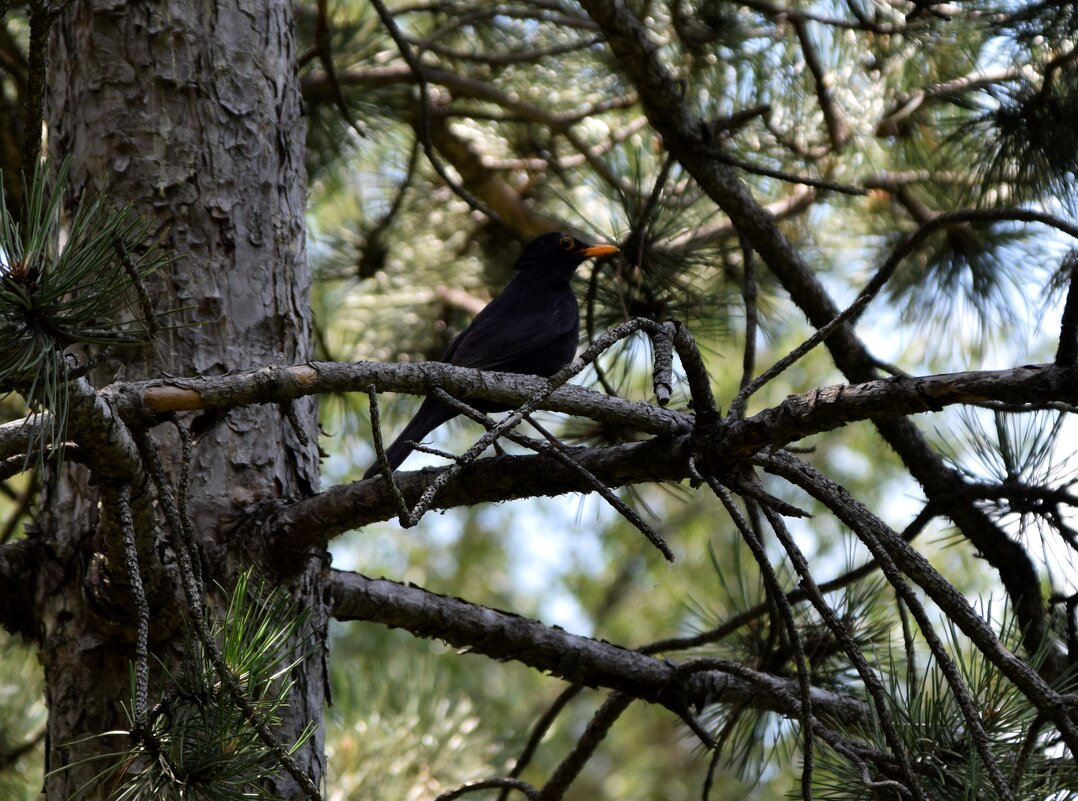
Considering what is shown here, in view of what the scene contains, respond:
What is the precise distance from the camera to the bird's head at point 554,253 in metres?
4.61

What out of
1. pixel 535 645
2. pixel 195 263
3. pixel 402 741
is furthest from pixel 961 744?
pixel 402 741

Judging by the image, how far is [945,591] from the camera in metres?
1.83

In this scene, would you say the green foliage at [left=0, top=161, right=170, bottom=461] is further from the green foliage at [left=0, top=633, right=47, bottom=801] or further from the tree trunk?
the green foliage at [left=0, top=633, right=47, bottom=801]

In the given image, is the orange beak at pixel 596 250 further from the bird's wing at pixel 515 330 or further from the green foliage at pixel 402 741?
the green foliage at pixel 402 741

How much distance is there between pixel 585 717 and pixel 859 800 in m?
8.27

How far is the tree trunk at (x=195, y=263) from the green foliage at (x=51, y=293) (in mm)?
736

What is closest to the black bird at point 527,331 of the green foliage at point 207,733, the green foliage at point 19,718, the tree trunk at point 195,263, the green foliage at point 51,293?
the tree trunk at point 195,263

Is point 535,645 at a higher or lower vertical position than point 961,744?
higher

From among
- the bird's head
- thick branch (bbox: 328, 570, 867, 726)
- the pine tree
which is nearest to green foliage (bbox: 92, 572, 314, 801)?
the pine tree

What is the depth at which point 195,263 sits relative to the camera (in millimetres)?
2568

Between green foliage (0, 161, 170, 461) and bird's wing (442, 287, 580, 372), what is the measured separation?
2.42 m

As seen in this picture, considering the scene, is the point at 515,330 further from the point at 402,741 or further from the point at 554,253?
the point at 402,741

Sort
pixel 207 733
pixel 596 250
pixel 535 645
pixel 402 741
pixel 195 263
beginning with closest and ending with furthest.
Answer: pixel 207 733, pixel 195 263, pixel 535 645, pixel 596 250, pixel 402 741

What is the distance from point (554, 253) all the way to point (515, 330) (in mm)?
653
